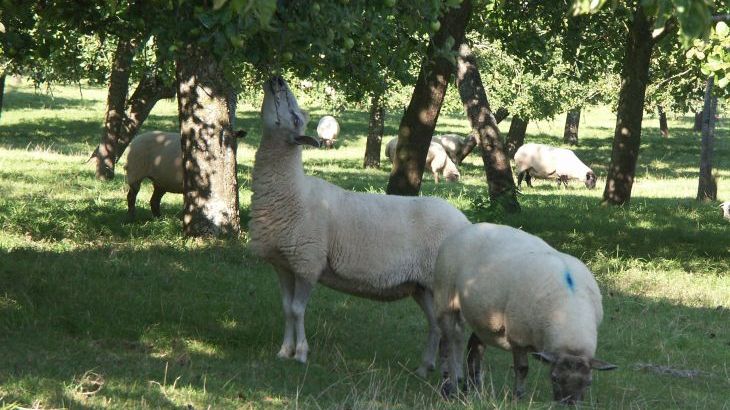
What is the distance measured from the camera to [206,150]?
13305 millimetres

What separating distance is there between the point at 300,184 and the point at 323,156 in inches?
1139

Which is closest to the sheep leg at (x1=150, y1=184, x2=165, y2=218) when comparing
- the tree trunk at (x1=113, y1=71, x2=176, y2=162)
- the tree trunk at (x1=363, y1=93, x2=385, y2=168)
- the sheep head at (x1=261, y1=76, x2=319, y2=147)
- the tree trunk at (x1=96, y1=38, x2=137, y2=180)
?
the tree trunk at (x1=96, y1=38, x2=137, y2=180)

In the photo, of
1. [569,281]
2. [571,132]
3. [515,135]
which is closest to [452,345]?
[569,281]

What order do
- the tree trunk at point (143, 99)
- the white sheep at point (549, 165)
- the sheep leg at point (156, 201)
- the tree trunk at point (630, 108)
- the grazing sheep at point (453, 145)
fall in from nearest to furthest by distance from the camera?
the sheep leg at point (156, 201), the tree trunk at point (630, 108), the tree trunk at point (143, 99), the white sheep at point (549, 165), the grazing sheep at point (453, 145)

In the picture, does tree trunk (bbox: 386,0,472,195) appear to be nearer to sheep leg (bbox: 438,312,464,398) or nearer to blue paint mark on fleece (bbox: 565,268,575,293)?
sheep leg (bbox: 438,312,464,398)

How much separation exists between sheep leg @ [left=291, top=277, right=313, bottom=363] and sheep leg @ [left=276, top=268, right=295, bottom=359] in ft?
0.27

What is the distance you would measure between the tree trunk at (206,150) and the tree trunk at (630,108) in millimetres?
9338

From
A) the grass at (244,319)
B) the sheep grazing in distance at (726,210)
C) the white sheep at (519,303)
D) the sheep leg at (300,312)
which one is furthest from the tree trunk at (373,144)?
the white sheep at (519,303)

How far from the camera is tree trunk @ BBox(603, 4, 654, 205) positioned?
19766mm

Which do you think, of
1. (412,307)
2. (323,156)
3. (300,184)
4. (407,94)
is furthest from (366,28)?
(323,156)

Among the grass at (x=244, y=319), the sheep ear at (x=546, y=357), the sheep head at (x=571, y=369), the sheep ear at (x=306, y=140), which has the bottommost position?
the grass at (x=244, y=319)

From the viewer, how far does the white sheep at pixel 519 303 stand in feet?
22.1

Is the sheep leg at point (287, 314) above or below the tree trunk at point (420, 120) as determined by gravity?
below

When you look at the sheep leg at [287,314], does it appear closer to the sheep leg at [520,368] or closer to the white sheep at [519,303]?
the white sheep at [519,303]
